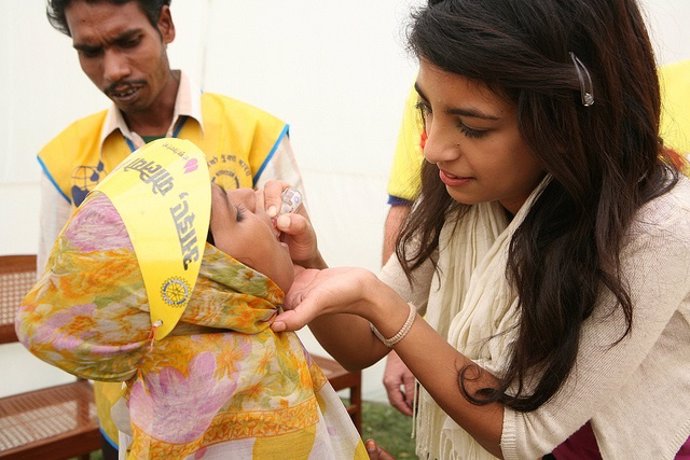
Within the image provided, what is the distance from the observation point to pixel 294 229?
1.52 meters

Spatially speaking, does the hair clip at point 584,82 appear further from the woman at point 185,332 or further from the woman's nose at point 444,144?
the woman at point 185,332

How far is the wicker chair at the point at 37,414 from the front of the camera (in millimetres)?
2719

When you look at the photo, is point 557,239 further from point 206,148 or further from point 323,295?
point 206,148

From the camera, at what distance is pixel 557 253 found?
4.71 ft

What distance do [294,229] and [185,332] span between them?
14.3 inches

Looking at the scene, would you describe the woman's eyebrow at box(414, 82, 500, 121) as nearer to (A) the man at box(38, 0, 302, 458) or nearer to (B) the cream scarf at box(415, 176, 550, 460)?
(B) the cream scarf at box(415, 176, 550, 460)

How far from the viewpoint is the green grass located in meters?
4.20

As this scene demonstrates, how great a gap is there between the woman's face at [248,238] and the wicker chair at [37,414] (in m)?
1.77

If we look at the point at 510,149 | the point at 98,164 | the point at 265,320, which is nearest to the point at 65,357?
the point at 265,320

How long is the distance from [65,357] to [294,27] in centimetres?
338

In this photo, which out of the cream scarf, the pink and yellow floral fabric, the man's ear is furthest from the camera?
the man's ear

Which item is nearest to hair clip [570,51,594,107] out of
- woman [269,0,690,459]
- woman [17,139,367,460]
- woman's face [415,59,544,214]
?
woman [269,0,690,459]

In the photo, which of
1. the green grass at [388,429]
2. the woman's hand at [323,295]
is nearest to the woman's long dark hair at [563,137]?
the woman's hand at [323,295]

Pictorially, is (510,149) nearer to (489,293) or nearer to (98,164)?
(489,293)
